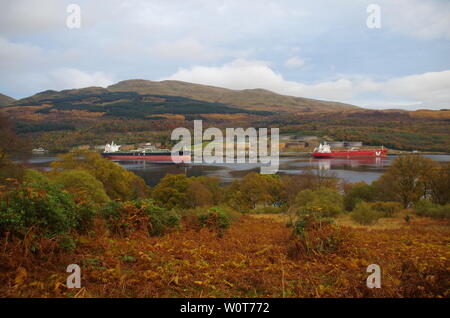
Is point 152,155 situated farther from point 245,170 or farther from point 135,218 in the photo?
point 135,218

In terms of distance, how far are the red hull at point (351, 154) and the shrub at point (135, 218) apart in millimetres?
87213

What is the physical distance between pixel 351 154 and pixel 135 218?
95532 millimetres

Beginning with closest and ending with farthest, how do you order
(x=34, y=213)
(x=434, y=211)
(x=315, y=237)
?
(x=34, y=213), (x=315, y=237), (x=434, y=211)

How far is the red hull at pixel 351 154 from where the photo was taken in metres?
89.6

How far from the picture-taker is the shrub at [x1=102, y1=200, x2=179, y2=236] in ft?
22.6

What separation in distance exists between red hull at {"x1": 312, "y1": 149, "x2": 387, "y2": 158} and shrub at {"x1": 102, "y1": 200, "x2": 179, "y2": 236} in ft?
286

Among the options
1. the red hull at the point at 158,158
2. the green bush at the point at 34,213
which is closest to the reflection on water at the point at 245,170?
the red hull at the point at 158,158

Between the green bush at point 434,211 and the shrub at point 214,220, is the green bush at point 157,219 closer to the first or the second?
Answer: the shrub at point 214,220

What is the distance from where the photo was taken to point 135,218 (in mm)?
7223

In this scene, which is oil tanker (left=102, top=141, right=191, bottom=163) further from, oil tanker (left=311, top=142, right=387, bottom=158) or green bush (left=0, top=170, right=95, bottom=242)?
green bush (left=0, top=170, right=95, bottom=242)

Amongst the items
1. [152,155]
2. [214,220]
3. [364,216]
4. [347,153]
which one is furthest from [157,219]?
[347,153]

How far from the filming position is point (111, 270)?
418cm

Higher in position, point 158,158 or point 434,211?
point 434,211
